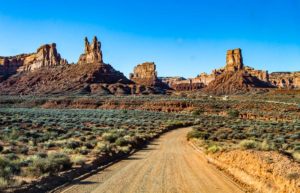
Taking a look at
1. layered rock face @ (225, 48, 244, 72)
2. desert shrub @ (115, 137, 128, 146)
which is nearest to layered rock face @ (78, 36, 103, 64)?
layered rock face @ (225, 48, 244, 72)

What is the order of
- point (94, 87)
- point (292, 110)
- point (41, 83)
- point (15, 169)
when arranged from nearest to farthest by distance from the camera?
point (15, 169) → point (292, 110) → point (94, 87) → point (41, 83)

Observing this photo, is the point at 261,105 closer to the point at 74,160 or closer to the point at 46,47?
the point at 74,160

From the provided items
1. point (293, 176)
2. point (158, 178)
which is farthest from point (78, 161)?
point (293, 176)

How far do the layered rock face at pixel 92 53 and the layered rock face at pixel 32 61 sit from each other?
10.5 m

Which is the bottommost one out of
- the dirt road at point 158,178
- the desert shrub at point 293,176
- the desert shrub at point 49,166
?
the dirt road at point 158,178

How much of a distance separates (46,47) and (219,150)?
558ft

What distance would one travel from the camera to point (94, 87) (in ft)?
408

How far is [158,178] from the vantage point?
591 inches

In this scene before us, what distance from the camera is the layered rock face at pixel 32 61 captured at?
174 metres

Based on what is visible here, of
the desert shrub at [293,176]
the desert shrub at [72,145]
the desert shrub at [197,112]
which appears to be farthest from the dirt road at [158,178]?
the desert shrub at [197,112]

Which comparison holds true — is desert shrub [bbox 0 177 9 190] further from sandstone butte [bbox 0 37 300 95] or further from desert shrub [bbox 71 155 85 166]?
sandstone butte [bbox 0 37 300 95]

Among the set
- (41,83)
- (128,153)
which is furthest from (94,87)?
(128,153)

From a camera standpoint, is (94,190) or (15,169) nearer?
(94,190)

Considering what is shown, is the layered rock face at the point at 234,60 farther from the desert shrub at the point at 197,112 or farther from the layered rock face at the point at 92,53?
the desert shrub at the point at 197,112
